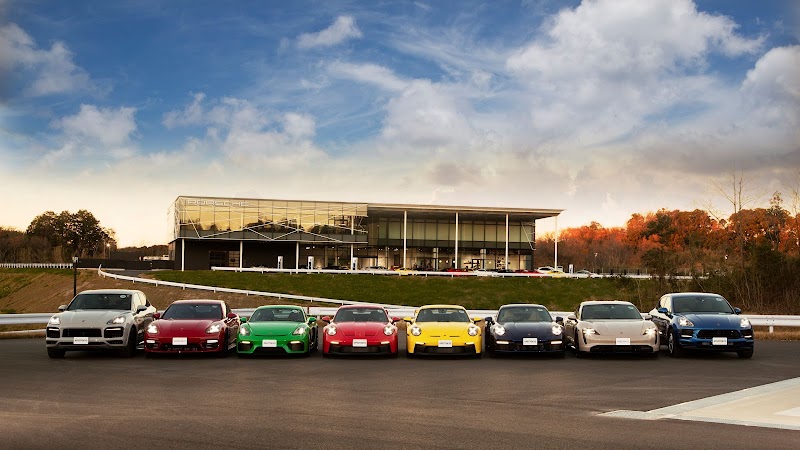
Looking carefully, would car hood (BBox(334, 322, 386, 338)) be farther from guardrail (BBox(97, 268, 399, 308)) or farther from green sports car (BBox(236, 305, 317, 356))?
guardrail (BBox(97, 268, 399, 308))

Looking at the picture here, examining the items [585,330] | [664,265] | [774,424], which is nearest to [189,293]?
[664,265]

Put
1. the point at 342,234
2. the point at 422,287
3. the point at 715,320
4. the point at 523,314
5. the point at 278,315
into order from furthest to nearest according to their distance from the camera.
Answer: the point at 342,234 < the point at 422,287 < the point at 523,314 < the point at 278,315 < the point at 715,320

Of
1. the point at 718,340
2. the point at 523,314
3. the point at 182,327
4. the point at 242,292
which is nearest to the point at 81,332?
the point at 182,327

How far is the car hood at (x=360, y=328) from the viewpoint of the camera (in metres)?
18.6

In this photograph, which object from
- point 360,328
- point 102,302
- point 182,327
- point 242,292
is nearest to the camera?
point 182,327

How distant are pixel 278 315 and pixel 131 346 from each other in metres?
3.71

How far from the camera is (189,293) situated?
168ft

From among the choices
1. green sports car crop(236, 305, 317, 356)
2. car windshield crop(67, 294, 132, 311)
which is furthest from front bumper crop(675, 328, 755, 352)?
car windshield crop(67, 294, 132, 311)

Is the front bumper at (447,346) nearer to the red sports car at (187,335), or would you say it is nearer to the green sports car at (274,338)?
the green sports car at (274,338)

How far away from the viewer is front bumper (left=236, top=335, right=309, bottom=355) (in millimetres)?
18500

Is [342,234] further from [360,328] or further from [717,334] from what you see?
[717,334]

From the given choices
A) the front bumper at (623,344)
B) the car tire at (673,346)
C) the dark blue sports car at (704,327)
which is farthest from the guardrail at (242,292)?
the front bumper at (623,344)

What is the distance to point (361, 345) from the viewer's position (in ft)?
60.7

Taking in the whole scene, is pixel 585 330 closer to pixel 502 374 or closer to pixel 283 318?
pixel 502 374
